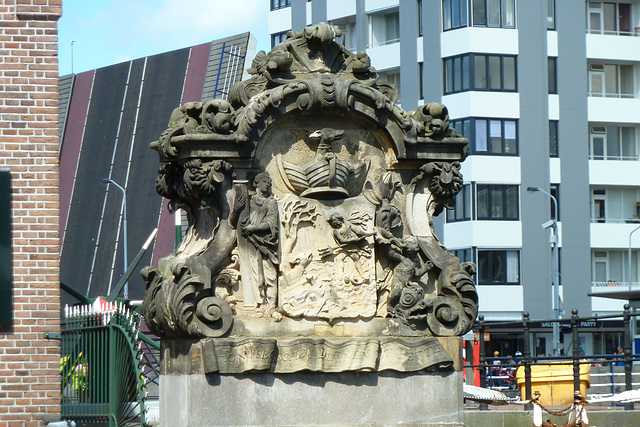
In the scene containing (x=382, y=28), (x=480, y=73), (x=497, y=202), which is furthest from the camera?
(x=382, y=28)

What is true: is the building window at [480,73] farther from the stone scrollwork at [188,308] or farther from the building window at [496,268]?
the stone scrollwork at [188,308]

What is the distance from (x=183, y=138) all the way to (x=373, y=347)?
215 centimetres

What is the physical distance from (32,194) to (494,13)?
32.9 metres

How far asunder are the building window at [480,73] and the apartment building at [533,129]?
0.04m

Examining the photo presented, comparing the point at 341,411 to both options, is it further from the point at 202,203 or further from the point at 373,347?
the point at 202,203

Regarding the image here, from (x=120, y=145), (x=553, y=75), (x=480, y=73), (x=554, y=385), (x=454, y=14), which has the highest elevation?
(x=454, y=14)

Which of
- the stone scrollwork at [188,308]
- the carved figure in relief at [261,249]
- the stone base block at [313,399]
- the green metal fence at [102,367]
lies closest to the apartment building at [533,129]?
the green metal fence at [102,367]

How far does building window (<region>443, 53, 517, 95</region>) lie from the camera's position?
45.3m

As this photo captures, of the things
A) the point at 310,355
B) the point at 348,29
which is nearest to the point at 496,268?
the point at 348,29

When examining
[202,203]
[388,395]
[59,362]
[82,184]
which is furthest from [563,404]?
[82,184]

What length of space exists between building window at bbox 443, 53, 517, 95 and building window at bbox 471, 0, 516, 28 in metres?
1.15

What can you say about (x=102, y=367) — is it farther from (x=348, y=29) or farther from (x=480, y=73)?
(x=348, y=29)

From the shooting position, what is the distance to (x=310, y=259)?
1017 cm

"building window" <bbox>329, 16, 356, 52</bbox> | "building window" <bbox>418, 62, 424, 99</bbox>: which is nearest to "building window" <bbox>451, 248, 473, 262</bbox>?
"building window" <bbox>418, 62, 424, 99</bbox>
